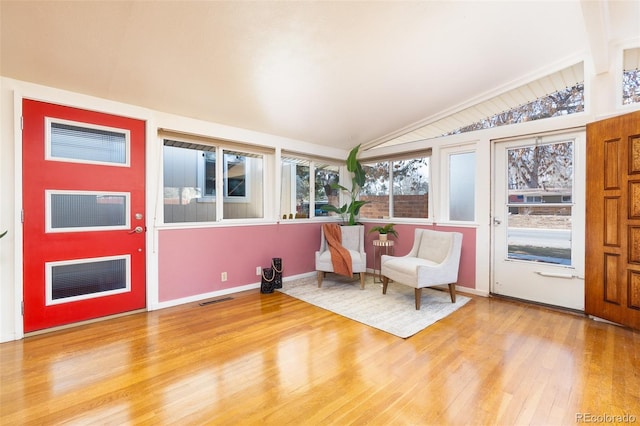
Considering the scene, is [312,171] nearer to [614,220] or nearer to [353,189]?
[353,189]

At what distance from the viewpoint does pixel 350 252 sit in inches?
162

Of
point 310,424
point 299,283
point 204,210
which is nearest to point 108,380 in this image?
point 310,424

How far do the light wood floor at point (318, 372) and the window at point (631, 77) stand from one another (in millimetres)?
2185

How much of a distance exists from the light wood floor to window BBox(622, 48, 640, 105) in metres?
2.18

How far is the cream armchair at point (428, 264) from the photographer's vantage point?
3170 mm

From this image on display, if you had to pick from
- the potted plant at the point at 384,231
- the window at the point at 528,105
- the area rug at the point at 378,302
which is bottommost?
the area rug at the point at 378,302

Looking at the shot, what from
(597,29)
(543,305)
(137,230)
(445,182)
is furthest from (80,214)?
(543,305)

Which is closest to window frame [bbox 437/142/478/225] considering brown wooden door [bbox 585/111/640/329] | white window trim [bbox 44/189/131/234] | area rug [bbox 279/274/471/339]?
area rug [bbox 279/274/471/339]

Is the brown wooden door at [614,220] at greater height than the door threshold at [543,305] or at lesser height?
greater

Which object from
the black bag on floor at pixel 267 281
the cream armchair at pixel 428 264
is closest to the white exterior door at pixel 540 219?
the cream armchair at pixel 428 264

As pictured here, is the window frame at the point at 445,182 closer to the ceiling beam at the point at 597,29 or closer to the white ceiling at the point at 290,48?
the white ceiling at the point at 290,48

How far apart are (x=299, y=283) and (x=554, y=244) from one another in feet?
10.5

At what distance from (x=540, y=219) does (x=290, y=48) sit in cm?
329

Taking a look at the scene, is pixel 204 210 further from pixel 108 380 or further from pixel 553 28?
pixel 553 28
